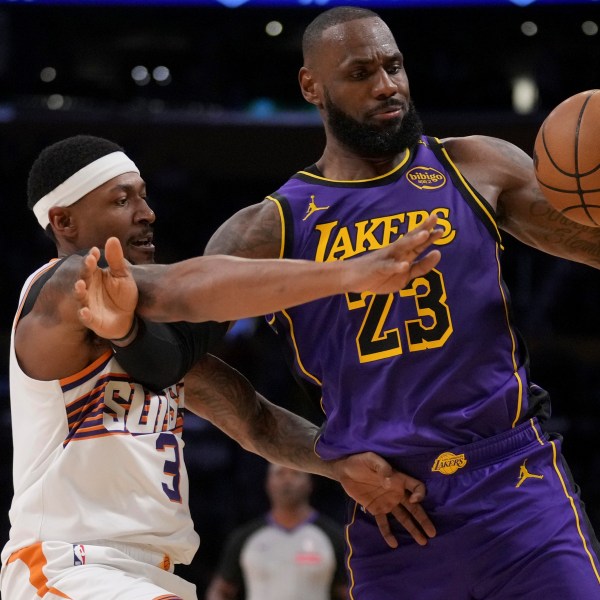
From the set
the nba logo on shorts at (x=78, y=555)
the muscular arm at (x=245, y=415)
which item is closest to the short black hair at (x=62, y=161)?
the muscular arm at (x=245, y=415)

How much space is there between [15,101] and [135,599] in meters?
10.3

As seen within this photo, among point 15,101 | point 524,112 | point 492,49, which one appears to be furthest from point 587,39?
point 15,101

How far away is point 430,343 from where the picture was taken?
12.5 ft

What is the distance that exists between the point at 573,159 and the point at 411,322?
0.78 metres

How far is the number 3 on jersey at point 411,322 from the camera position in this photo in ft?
12.5

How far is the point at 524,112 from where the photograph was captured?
11.6 m

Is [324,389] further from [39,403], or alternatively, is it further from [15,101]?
[15,101]

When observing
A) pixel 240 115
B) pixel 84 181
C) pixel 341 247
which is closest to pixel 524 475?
pixel 341 247

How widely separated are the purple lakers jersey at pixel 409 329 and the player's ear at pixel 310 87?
0.45 metres

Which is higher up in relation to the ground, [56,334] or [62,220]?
[62,220]

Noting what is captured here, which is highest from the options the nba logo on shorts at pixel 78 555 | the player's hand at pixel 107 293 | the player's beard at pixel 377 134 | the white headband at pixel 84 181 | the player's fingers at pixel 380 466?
the player's beard at pixel 377 134

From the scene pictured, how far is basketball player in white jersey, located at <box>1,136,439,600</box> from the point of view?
10.8 feet

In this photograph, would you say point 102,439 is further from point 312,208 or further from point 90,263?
point 312,208

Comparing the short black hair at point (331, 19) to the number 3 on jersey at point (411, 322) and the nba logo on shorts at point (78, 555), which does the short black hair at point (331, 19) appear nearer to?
the number 3 on jersey at point (411, 322)
